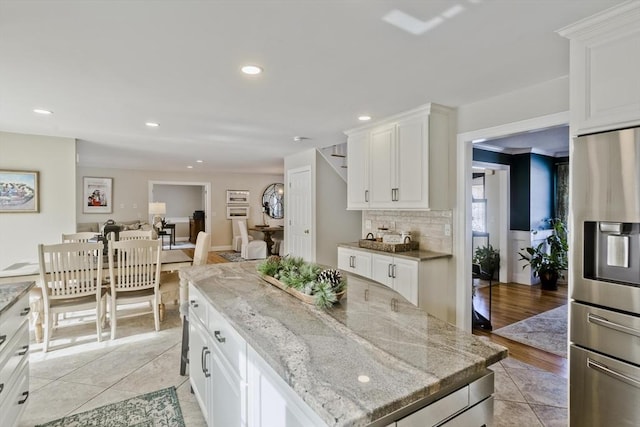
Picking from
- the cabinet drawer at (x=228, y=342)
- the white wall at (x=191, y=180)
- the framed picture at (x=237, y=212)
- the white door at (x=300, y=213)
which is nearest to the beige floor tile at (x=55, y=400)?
the cabinet drawer at (x=228, y=342)

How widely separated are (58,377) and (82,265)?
1.04 m

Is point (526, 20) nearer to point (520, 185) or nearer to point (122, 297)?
point (122, 297)

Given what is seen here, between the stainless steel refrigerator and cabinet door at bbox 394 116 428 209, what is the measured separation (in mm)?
1561

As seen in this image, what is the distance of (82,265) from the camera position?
328 centimetres

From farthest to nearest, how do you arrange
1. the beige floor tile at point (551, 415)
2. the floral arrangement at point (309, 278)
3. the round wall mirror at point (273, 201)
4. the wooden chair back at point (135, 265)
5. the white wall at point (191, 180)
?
1. the round wall mirror at point (273, 201)
2. the white wall at point (191, 180)
3. the wooden chair back at point (135, 265)
4. the beige floor tile at point (551, 415)
5. the floral arrangement at point (309, 278)

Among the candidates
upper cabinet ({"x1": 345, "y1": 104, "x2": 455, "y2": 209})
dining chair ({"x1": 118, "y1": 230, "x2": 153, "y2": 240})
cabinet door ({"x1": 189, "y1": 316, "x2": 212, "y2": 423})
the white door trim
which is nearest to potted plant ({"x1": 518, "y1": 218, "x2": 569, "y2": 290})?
the white door trim

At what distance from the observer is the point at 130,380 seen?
265cm

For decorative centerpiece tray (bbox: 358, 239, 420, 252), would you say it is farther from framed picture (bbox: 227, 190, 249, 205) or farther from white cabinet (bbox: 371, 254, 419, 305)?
framed picture (bbox: 227, 190, 249, 205)

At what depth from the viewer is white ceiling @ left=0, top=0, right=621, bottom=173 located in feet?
5.52

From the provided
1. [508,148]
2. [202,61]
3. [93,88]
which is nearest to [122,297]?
[93,88]

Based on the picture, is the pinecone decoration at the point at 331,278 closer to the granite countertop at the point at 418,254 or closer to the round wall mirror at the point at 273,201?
the granite countertop at the point at 418,254

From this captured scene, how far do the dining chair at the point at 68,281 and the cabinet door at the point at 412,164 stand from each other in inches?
124

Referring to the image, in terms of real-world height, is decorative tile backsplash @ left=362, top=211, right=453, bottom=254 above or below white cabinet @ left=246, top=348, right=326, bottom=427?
above

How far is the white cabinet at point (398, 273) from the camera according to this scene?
128 inches
